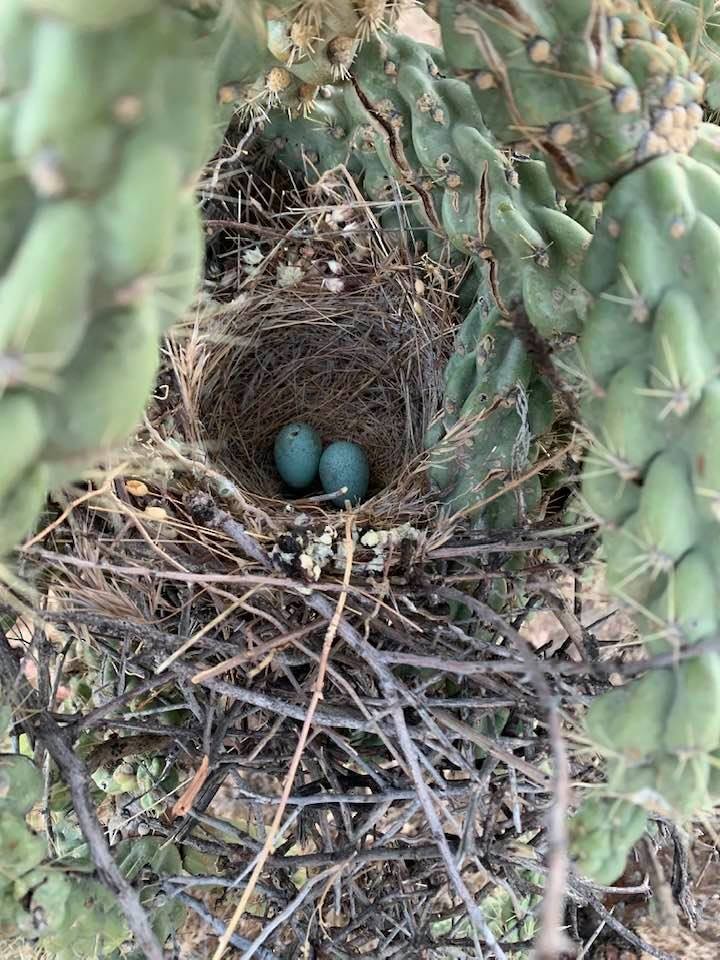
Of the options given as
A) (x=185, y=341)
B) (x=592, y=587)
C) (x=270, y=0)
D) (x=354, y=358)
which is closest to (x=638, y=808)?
(x=592, y=587)

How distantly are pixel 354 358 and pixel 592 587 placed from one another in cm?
87

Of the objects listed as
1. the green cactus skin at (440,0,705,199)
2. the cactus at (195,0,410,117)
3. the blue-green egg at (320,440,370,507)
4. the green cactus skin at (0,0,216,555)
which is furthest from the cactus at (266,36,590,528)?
the green cactus skin at (0,0,216,555)

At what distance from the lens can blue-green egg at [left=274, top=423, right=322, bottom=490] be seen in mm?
1607

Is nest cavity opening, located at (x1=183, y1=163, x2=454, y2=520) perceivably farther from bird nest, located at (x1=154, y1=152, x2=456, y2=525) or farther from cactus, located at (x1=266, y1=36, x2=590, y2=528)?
cactus, located at (x1=266, y1=36, x2=590, y2=528)

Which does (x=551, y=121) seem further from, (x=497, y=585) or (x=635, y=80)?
(x=497, y=585)

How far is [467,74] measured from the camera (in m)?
0.81

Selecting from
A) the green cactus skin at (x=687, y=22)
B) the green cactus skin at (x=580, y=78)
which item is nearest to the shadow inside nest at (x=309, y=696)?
the green cactus skin at (x=580, y=78)

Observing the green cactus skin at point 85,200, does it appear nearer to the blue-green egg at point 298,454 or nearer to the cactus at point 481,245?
the cactus at point 481,245

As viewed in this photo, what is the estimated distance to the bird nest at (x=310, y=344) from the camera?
4.48 ft

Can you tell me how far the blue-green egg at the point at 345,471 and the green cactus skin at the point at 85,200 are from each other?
99 cm

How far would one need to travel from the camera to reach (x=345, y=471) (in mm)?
1562

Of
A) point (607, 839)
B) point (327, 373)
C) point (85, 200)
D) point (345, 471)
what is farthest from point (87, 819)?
point (327, 373)

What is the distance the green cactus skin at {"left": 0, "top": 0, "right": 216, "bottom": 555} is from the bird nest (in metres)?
0.68

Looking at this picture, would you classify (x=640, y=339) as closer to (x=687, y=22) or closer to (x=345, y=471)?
(x=687, y=22)
